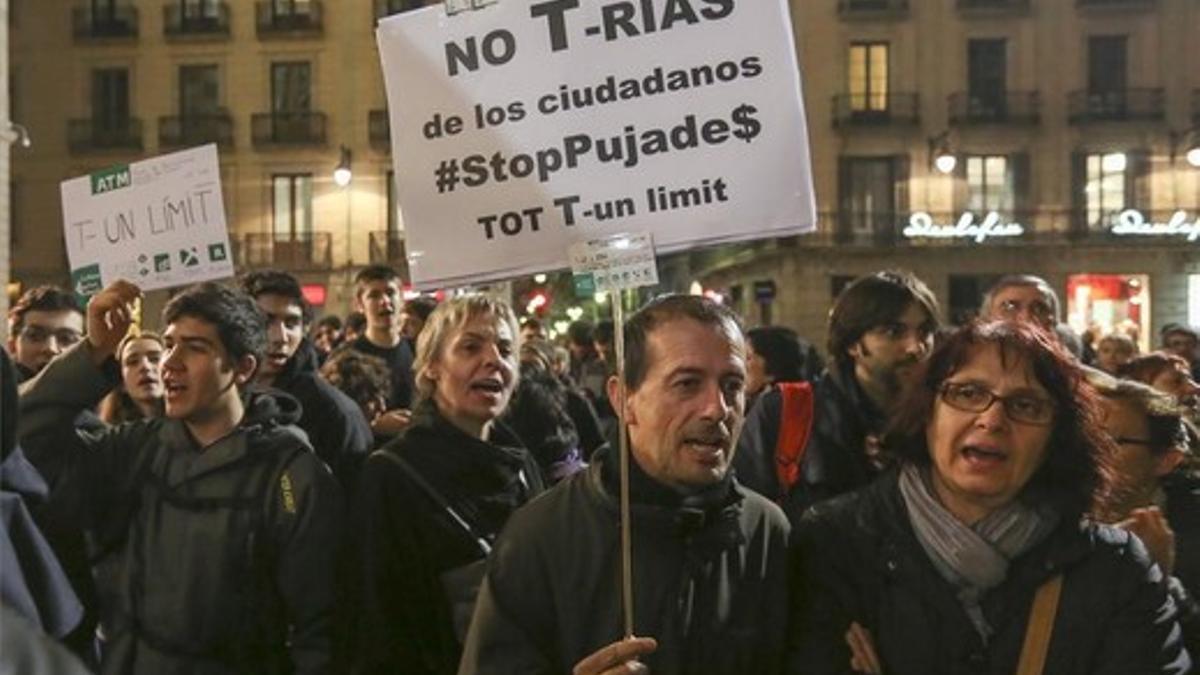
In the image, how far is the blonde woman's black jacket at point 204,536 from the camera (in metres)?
3.67

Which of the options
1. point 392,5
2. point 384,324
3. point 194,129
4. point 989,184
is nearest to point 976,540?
point 384,324

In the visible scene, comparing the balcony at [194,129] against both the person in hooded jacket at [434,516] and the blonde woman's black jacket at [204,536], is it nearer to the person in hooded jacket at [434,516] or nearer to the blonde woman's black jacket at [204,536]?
the blonde woman's black jacket at [204,536]

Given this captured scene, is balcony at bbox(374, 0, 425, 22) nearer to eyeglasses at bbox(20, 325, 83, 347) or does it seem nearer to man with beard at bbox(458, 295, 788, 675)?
eyeglasses at bbox(20, 325, 83, 347)

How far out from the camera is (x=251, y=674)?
3686 millimetres

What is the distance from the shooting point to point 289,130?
4075cm

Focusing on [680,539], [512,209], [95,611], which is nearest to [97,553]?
[95,611]

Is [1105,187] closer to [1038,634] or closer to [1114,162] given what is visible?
[1114,162]

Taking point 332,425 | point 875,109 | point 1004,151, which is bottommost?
point 332,425

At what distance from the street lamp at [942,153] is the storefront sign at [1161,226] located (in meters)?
4.82

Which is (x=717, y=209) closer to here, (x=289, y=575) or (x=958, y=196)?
(x=289, y=575)

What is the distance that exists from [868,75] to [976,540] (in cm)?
3864

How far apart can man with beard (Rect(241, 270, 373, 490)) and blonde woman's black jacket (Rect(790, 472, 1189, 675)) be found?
2.23 metres

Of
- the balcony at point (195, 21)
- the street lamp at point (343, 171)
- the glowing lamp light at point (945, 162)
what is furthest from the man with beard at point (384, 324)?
the balcony at point (195, 21)

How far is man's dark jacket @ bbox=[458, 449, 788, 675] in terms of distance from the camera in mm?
2871
